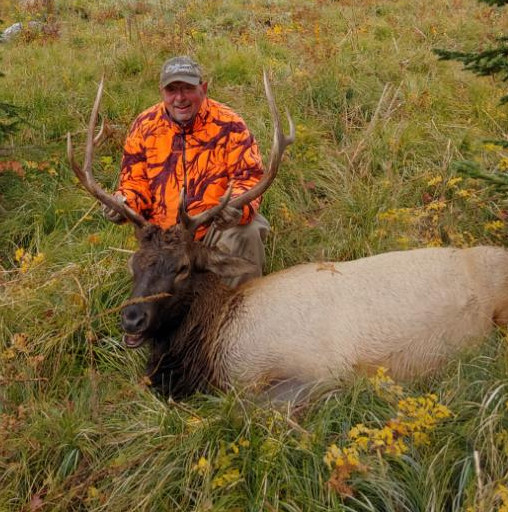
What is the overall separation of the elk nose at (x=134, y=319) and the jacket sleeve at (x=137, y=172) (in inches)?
50.2

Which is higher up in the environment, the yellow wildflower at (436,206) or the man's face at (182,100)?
the man's face at (182,100)

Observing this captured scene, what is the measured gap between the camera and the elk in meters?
3.73

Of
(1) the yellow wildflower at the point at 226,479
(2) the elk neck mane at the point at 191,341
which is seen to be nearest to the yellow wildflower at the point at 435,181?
(2) the elk neck mane at the point at 191,341

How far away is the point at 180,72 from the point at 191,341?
1939 mm

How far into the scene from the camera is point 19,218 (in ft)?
18.3

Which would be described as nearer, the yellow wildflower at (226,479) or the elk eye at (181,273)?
the yellow wildflower at (226,479)

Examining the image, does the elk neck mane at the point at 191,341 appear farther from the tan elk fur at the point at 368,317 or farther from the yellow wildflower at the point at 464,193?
the yellow wildflower at the point at 464,193

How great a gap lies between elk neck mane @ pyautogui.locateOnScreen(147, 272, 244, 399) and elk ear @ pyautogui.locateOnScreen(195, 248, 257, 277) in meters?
0.09

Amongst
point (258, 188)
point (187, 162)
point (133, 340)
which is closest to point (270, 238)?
point (187, 162)

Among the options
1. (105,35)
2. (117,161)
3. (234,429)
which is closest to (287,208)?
(117,161)

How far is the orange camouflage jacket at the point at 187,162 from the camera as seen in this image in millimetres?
4742

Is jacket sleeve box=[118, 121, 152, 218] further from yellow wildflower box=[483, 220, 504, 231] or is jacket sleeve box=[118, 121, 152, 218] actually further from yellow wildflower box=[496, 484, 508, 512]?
yellow wildflower box=[496, 484, 508, 512]

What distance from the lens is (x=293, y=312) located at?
3914 millimetres

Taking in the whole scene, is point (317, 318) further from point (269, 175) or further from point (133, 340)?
point (133, 340)
